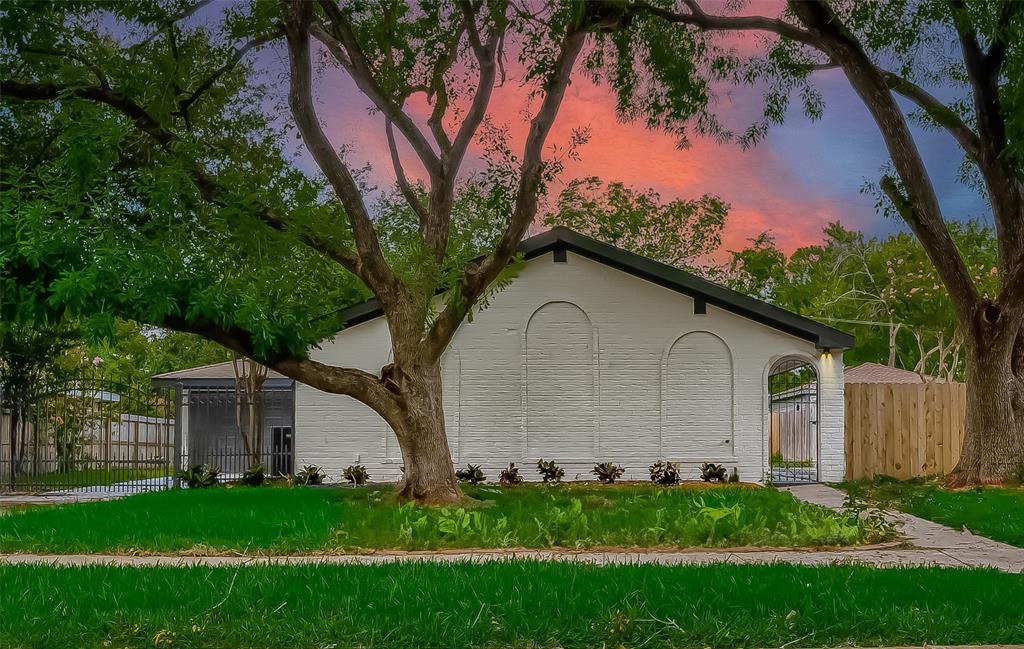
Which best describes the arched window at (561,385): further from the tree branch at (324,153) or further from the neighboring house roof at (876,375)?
the neighboring house roof at (876,375)

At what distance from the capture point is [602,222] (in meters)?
37.9

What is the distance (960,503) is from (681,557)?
7.83 m

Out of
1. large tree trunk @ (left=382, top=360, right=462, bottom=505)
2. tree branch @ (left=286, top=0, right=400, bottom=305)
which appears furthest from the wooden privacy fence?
tree branch @ (left=286, top=0, right=400, bottom=305)

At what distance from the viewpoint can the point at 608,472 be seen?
65.2 feet

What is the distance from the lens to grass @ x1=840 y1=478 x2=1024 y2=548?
1241cm

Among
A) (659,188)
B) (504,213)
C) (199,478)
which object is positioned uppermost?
(659,188)

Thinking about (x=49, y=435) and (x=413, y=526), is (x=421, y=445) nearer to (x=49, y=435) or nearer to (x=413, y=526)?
(x=413, y=526)

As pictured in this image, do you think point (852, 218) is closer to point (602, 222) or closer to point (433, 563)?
point (602, 222)

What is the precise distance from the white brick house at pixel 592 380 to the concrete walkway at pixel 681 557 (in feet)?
31.6

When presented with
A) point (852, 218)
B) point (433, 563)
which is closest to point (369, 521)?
point (433, 563)

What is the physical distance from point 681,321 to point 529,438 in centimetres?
405

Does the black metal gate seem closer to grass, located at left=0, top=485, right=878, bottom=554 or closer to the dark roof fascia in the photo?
the dark roof fascia

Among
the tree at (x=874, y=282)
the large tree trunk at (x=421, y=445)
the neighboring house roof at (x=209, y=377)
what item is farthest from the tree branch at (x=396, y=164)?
the tree at (x=874, y=282)

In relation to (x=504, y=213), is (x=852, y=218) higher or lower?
higher
